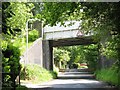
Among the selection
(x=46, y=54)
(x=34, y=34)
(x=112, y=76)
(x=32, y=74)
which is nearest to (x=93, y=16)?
(x=112, y=76)

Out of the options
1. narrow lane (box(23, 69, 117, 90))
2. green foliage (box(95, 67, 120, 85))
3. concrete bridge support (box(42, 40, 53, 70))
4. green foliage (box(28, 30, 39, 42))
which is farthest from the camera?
concrete bridge support (box(42, 40, 53, 70))

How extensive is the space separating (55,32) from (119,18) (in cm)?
2568

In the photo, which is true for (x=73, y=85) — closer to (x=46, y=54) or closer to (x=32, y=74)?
(x=32, y=74)

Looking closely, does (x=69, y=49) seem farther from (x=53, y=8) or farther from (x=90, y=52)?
(x=53, y=8)

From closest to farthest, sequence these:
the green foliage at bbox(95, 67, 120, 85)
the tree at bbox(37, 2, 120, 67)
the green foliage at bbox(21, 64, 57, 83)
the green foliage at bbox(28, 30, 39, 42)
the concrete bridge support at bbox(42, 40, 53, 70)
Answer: the tree at bbox(37, 2, 120, 67) < the green foliage at bbox(95, 67, 120, 85) < the green foliage at bbox(21, 64, 57, 83) < the green foliage at bbox(28, 30, 39, 42) < the concrete bridge support at bbox(42, 40, 53, 70)

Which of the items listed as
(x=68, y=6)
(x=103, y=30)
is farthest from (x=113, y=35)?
(x=68, y=6)

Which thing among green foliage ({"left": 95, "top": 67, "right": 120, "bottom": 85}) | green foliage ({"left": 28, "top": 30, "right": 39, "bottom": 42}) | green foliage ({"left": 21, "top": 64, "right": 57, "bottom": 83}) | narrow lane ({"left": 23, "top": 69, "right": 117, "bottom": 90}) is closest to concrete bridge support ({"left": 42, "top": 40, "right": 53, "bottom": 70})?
green foliage ({"left": 28, "top": 30, "right": 39, "bottom": 42})

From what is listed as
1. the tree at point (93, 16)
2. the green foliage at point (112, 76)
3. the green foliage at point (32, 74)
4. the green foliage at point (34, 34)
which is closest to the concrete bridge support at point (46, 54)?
the green foliage at point (34, 34)

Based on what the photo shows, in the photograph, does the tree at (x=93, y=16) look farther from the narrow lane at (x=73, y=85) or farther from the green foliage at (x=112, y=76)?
the narrow lane at (x=73, y=85)

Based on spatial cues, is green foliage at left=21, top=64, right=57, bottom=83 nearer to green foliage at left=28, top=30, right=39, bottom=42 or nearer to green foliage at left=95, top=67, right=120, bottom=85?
green foliage at left=95, top=67, right=120, bottom=85

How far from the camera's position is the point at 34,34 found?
4353cm

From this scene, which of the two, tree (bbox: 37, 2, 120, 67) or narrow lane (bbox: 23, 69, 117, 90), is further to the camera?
narrow lane (bbox: 23, 69, 117, 90)

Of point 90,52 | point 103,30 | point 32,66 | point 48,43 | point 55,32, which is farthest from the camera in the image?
point 90,52

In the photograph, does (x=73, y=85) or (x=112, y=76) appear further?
(x=112, y=76)
